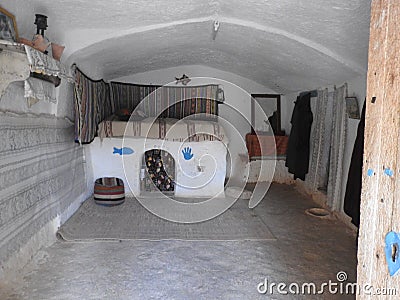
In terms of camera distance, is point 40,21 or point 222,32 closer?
point 40,21

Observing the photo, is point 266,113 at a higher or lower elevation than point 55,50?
lower

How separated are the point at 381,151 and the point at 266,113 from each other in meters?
4.93

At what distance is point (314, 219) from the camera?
3.79m

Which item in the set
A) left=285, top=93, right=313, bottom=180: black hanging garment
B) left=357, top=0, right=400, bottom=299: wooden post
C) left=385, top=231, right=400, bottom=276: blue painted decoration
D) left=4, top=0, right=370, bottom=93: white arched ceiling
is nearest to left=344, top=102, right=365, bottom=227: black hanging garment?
left=4, top=0, right=370, bottom=93: white arched ceiling

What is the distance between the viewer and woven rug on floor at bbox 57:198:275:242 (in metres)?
3.18

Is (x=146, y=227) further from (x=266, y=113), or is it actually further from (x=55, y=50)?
(x=266, y=113)

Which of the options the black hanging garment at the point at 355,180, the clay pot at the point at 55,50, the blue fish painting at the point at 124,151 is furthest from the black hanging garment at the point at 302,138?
the clay pot at the point at 55,50

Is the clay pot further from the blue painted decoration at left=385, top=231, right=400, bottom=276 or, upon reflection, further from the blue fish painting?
the blue painted decoration at left=385, top=231, right=400, bottom=276

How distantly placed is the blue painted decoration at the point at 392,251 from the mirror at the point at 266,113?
4.89 m

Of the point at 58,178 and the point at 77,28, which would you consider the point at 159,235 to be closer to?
the point at 58,178

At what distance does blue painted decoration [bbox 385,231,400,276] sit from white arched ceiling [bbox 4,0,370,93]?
52.9 inches

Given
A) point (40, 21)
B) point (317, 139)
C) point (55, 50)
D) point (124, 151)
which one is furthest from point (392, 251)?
point (124, 151)

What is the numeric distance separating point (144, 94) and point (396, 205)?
4741 millimetres

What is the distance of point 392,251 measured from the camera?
130 centimetres
